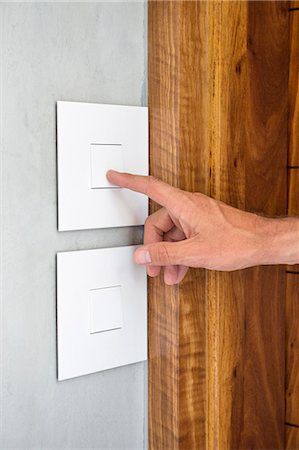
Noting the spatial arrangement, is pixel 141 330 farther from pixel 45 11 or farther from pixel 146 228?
pixel 45 11

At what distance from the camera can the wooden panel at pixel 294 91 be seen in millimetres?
1175

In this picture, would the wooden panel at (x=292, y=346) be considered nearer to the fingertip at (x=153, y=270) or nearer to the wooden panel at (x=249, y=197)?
the wooden panel at (x=249, y=197)

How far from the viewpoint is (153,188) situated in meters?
0.98

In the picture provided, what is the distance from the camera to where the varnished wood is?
1036 millimetres

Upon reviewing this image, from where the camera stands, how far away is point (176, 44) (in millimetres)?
1020

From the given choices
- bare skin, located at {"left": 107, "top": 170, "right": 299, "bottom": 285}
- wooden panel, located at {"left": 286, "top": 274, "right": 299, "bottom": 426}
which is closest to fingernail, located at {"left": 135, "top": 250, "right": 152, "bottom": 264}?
bare skin, located at {"left": 107, "top": 170, "right": 299, "bottom": 285}

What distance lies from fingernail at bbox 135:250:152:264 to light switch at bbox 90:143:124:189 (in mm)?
101

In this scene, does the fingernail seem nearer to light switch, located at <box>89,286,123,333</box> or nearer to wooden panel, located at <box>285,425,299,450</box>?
light switch, located at <box>89,286,123,333</box>

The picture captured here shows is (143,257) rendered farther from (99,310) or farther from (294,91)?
(294,91)

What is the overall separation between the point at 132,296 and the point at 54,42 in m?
0.37

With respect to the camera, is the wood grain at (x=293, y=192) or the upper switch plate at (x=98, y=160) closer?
the upper switch plate at (x=98, y=160)

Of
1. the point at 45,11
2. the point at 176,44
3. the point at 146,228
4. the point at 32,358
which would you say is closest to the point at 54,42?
the point at 45,11

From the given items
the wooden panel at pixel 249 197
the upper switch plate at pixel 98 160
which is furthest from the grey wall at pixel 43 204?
the wooden panel at pixel 249 197

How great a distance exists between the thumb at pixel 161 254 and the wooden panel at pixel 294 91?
1.08 feet
